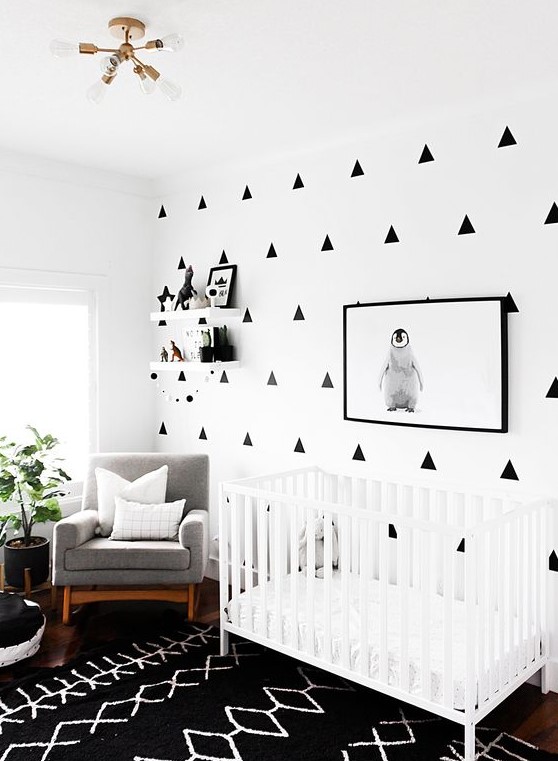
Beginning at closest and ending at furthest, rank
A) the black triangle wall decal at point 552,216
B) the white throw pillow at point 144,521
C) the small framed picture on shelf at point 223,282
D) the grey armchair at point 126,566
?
the black triangle wall decal at point 552,216 < the grey armchair at point 126,566 < the white throw pillow at point 144,521 < the small framed picture on shelf at point 223,282

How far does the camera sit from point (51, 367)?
170 inches

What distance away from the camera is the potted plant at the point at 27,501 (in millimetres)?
3820

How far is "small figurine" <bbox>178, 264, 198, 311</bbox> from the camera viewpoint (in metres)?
4.25

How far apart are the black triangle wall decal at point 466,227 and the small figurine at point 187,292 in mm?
1692

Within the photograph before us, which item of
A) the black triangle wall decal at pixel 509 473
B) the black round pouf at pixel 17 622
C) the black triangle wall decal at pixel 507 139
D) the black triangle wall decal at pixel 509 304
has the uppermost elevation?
the black triangle wall decal at pixel 507 139

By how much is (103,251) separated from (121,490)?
5.02 feet

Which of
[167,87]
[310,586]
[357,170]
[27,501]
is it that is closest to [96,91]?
[167,87]

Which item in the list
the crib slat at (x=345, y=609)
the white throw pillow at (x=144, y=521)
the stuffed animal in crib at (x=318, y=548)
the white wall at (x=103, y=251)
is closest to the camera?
the crib slat at (x=345, y=609)

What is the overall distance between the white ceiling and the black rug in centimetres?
247

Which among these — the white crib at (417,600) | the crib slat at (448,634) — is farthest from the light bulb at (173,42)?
the crib slat at (448,634)

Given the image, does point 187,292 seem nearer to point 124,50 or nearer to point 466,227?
point 466,227

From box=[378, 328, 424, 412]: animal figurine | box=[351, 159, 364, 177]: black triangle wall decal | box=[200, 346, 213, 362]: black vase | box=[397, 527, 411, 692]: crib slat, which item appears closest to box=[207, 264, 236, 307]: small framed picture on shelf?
box=[200, 346, 213, 362]: black vase

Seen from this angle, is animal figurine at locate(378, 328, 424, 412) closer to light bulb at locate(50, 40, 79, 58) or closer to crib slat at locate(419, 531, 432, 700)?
crib slat at locate(419, 531, 432, 700)

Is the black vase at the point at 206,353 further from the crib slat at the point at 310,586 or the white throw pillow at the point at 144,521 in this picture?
the crib slat at the point at 310,586
